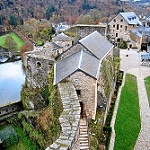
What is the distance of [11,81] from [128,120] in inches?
897

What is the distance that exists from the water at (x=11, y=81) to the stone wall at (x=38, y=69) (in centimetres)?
904

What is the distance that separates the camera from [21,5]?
108562 millimetres

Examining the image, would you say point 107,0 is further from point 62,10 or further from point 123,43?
point 123,43

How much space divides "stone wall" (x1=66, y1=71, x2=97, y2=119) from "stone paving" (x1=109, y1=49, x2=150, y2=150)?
10.9ft

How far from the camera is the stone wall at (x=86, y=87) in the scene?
33.9 feet

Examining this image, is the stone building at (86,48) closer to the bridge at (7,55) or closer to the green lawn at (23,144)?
the green lawn at (23,144)

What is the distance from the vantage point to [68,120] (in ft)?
25.0

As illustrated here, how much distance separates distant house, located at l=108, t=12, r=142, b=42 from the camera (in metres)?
35.8

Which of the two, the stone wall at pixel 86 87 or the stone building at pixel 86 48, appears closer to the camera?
the stone wall at pixel 86 87

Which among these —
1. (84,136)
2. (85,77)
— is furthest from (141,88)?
(84,136)

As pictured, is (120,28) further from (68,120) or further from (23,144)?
(68,120)

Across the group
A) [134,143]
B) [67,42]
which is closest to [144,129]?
[134,143]

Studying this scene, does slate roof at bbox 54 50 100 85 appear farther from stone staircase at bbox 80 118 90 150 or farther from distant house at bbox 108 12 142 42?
distant house at bbox 108 12 142 42

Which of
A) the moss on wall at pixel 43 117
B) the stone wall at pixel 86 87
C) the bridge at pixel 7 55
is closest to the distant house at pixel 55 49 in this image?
the moss on wall at pixel 43 117
